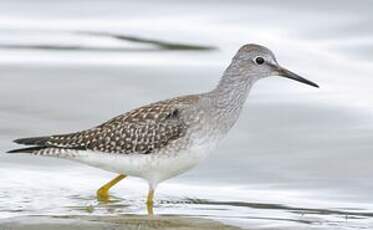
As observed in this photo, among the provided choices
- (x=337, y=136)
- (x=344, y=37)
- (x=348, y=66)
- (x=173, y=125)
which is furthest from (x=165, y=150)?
(x=344, y=37)

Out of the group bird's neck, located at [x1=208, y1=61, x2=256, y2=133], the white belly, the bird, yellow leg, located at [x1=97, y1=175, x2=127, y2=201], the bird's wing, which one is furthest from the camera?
yellow leg, located at [x1=97, y1=175, x2=127, y2=201]

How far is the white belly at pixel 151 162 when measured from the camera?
1447 cm

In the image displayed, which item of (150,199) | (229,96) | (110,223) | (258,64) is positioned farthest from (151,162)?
(258,64)

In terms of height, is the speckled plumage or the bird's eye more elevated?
the bird's eye

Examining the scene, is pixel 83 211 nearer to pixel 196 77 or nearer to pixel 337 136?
pixel 337 136

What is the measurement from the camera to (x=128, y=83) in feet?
65.9

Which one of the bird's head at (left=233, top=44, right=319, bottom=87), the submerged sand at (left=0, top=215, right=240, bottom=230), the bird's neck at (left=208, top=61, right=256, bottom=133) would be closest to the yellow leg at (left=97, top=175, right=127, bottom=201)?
the submerged sand at (left=0, top=215, right=240, bottom=230)

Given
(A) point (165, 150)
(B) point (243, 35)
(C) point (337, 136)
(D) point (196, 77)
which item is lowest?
(A) point (165, 150)

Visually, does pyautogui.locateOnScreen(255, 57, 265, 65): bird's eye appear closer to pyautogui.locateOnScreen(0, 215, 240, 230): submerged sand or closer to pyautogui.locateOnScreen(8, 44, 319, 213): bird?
pyautogui.locateOnScreen(8, 44, 319, 213): bird

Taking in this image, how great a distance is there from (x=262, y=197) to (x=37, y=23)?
947 centimetres

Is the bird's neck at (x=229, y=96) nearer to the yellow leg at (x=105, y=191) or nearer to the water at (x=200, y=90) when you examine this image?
the water at (x=200, y=90)

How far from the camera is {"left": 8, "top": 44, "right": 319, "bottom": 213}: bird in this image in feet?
47.8

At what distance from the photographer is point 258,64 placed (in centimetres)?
1520

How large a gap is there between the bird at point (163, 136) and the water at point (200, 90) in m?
0.48
